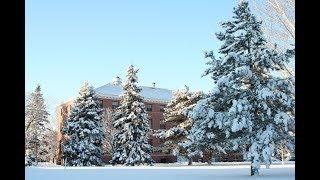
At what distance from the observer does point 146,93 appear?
7106cm

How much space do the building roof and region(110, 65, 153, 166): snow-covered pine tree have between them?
1514 centimetres

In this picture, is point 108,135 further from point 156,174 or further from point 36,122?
point 156,174

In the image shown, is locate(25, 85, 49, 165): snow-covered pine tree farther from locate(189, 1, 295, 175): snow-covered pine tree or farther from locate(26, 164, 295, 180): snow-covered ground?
locate(189, 1, 295, 175): snow-covered pine tree

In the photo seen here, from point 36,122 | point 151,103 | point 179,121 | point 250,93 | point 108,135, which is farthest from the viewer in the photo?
point 151,103

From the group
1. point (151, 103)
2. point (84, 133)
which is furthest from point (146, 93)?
point (84, 133)

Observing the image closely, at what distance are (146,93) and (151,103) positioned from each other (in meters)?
2.09

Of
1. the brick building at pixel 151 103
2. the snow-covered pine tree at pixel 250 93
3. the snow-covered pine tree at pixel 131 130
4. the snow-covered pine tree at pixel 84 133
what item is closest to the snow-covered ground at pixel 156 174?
the snow-covered pine tree at pixel 250 93

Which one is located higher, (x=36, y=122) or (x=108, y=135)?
(x=36, y=122)

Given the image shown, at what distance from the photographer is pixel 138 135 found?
4738 cm

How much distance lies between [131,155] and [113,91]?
72.0ft

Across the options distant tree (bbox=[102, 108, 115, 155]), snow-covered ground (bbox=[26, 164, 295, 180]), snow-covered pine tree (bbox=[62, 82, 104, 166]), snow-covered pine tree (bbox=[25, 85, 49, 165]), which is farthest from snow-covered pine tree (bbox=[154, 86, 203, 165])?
snow-covered pine tree (bbox=[25, 85, 49, 165])

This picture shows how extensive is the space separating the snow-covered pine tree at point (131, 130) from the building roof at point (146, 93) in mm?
15141

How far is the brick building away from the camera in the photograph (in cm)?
6500
